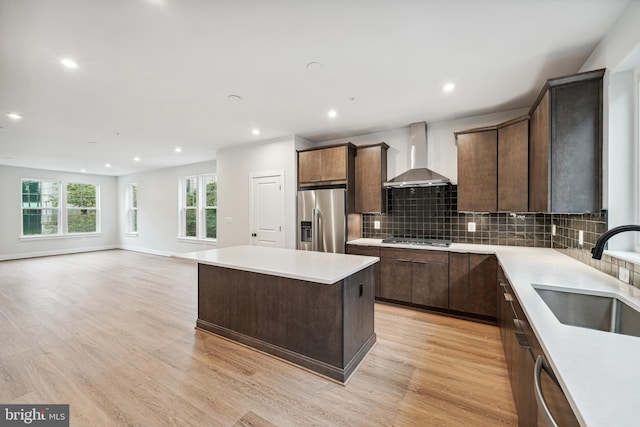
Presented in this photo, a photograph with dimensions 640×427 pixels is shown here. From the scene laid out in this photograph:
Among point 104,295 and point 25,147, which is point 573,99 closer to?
point 104,295

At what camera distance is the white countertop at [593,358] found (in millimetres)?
651

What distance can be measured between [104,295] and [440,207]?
536 cm

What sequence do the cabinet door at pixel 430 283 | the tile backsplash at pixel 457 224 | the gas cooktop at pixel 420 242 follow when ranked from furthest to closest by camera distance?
the gas cooktop at pixel 420 242, the cabinet door at pixel 430 283, the tile backsplash at pixel 457 224

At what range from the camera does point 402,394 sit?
1.90m

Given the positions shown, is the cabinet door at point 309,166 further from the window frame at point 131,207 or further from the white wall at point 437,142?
the window frame at point 131,207

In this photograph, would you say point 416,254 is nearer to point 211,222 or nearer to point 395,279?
point 395,279

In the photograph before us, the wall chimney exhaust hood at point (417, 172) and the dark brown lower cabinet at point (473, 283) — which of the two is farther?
the wall chimney exhaust hood at point (417, 172)

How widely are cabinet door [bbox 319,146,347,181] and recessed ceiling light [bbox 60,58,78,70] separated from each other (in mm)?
2883

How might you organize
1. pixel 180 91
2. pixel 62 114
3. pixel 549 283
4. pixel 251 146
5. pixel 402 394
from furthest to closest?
pixel 251 146
pixel 62 114
pixel 180 91
pixel 402 394
pixel 549 283

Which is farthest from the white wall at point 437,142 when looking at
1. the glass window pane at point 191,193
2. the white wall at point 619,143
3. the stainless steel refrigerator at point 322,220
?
the glass window pane at point 191,193

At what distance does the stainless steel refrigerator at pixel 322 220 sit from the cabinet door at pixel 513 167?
6.49ft

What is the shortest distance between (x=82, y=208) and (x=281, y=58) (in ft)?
31.7

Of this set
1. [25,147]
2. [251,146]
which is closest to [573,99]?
[251,146]

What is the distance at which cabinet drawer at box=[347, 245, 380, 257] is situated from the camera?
3681 mm
